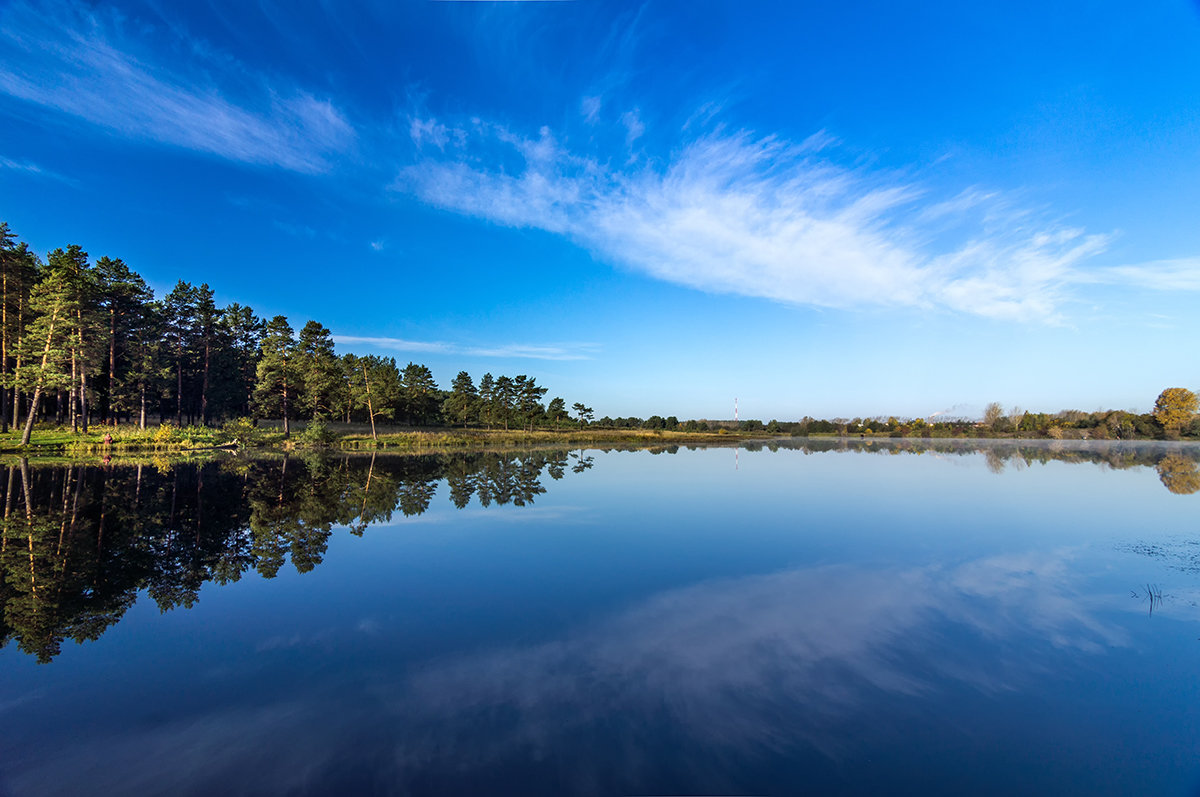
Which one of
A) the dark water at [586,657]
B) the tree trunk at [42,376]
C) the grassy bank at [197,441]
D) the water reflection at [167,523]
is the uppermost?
the tree trunk at [42,376]

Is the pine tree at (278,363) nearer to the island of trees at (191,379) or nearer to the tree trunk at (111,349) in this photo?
the island of trees at (191,379)

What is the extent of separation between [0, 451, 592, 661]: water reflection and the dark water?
12cm

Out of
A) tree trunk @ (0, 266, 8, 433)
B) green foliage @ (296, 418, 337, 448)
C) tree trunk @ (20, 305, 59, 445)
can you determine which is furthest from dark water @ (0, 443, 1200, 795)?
tree trunk @ (0, 266, 8, 433)

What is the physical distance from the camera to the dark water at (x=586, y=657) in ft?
14.1

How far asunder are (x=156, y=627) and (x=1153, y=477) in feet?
151

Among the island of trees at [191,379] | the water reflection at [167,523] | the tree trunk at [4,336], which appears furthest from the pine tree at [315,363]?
the water reflection at [167,523]

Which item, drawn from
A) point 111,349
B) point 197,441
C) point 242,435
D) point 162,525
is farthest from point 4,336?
point 162,525

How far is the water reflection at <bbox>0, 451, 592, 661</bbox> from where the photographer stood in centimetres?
782

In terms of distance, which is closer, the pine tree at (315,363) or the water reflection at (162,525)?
the water reflection at (162,525)

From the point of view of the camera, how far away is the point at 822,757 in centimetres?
448

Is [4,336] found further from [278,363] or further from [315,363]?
[315,363]

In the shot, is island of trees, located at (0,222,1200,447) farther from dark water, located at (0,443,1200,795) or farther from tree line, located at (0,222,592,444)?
dark water, located at (0,443,1200,795)

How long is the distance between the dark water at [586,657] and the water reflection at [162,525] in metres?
0.12

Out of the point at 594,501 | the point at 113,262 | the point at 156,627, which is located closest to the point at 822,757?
the point at 156,627
